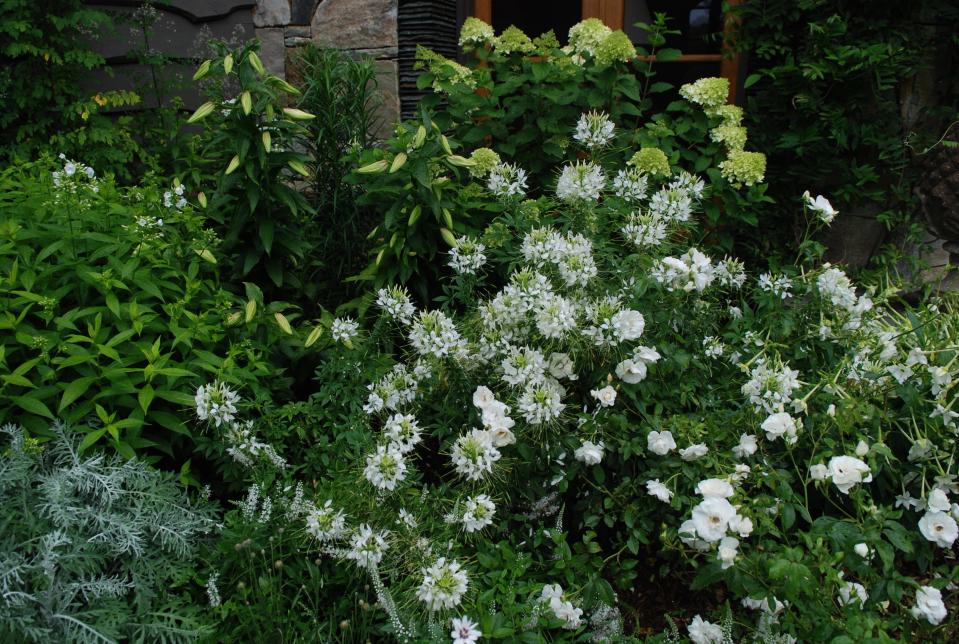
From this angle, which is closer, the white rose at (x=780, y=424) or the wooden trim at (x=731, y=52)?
the white rose at (x=780, y=424)

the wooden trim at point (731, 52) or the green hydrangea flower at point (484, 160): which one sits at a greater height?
the wooden trim at point (731, 52)

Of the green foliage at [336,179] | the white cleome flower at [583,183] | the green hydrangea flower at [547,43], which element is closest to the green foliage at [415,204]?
the green foliage at [336,179]

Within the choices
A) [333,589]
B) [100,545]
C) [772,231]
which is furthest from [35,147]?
[772,231]

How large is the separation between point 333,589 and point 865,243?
309 centimetres

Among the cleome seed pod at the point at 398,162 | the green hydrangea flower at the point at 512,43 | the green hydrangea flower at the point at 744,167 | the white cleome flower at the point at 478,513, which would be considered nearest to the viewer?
the white cleome flower at the point at 478,513

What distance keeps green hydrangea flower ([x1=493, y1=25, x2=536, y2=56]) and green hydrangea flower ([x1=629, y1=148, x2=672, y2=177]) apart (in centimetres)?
87

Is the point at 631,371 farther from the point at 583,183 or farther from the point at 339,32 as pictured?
the point at 339,32

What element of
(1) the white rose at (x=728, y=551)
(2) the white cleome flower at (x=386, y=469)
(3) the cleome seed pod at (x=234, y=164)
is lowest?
(1) the white rose at (x=728, y=551)

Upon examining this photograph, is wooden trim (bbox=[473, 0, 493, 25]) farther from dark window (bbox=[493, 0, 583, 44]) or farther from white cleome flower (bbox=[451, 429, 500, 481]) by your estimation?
white cleome flower (bbox=[451, 429, 500, 481])

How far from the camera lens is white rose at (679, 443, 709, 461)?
6.62 ft

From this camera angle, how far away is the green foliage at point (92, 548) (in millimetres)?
1844

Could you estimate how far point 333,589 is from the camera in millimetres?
2162

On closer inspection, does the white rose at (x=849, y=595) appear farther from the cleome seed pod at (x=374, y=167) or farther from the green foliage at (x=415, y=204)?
the cleome seed pod at (x=374, y=167)

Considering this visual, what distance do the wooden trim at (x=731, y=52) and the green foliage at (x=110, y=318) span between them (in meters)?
2.63
